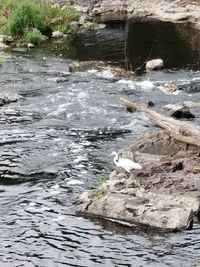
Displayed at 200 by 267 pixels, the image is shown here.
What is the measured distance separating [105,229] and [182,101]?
27.5 ft

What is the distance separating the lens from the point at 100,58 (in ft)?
77.9

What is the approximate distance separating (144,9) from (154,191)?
87.7ft

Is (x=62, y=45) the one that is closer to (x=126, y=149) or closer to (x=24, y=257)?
(x=126, y=149)

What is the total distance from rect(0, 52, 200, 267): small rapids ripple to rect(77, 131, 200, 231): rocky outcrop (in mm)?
267

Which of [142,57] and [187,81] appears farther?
[142,57]

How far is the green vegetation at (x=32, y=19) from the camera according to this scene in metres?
27.6

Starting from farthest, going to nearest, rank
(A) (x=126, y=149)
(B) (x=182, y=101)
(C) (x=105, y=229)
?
1. (B) (x=182, y=101)
2. (A) (x=126, y=149)
3. (C) (x=105, y=229)

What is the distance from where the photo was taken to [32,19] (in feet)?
93.2

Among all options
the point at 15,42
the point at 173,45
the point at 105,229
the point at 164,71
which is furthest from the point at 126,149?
the point at 15,42

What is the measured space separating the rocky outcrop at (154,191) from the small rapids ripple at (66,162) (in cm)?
27

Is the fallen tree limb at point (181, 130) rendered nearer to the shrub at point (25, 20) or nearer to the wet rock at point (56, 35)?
the shrub at point (25, 20)

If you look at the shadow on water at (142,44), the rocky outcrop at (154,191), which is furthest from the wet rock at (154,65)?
the rocky outcrop at (154,191)

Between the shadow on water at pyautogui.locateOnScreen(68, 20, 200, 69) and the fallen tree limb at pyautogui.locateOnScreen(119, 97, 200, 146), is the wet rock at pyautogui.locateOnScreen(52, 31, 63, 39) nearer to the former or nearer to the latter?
the shadow on water at pyautogui.locateOnScreen(68, 20, 200, 69)

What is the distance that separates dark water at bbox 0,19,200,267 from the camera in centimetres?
891
